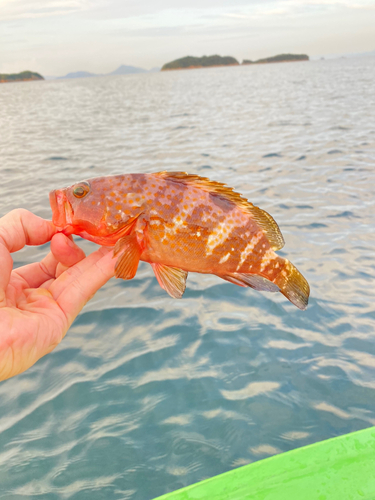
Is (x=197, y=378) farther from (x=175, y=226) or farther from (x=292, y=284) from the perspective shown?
(x=175, y=226)

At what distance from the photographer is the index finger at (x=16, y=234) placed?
2.72 m

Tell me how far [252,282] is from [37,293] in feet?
5.34

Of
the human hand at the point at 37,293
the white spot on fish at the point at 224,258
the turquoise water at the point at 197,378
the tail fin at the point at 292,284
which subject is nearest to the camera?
the human hand at the point at 37,293

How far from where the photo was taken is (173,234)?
2.67 m

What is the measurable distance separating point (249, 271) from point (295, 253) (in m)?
4.72

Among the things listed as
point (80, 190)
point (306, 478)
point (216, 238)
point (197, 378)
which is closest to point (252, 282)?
point (216, 238)

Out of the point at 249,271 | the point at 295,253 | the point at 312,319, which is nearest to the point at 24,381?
the point at 249,271

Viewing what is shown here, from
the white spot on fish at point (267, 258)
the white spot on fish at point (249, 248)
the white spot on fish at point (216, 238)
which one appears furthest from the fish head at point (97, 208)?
the white spot on fish at point (267, 258)

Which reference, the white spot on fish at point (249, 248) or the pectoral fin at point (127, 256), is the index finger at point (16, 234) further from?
the white spot on fish at point (249, 248)

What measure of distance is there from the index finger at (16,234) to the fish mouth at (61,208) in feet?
0.71

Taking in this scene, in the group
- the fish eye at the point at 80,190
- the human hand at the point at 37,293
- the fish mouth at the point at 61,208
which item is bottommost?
the human hand at the point at 37,293

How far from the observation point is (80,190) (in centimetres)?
279

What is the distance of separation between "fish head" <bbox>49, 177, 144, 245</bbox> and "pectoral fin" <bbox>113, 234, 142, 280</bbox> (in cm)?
11

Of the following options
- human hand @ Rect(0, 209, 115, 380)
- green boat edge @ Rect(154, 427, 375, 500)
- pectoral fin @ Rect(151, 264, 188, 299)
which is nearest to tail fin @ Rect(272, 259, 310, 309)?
pectoral fin @ Rect(151, 264, 188, 299)
